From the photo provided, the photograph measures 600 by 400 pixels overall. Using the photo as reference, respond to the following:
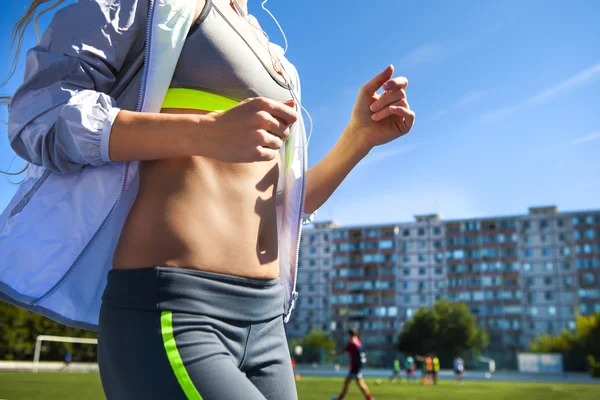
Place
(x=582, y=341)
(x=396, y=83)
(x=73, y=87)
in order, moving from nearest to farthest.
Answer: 1. (x=73, y=87)
2. (x=396, y=83)
3. (x=582, y=341)

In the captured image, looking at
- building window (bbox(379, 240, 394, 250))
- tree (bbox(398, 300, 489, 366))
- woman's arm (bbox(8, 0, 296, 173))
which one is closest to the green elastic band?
woman's arm (bbox(8, 0, 296, 173))

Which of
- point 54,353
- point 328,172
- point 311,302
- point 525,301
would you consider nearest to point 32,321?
point 54,353

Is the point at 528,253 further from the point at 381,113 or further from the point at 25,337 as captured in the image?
the point at 381,113

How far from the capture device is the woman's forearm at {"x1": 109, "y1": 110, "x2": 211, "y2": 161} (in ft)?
3.59

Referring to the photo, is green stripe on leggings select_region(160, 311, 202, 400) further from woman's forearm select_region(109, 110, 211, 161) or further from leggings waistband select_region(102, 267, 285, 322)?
woman's forearm select_region(109, 110, 211, 161)

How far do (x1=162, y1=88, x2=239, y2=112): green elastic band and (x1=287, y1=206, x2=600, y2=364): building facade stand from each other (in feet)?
296

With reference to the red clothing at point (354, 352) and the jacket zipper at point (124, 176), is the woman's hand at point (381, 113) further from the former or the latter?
the red clothing at point (354, 352)

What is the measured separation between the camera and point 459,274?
88812 mm

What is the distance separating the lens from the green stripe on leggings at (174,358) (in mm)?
1049

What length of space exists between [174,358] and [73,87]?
0.59 metres

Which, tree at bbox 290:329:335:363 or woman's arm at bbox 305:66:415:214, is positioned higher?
woman's arm at bbox 305:66:415:214

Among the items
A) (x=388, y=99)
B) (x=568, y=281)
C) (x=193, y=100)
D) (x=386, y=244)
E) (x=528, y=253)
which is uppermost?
(x=386, y=244)

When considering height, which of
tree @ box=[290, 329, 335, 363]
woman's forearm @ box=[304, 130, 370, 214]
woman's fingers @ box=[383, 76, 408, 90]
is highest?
woman's fingers @ box=[383, 76, 408, 90]

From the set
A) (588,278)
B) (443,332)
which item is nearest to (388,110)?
(443,332)
